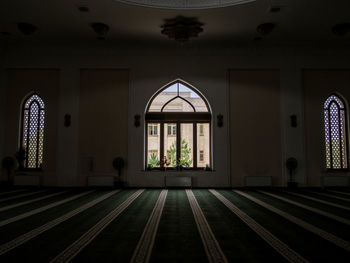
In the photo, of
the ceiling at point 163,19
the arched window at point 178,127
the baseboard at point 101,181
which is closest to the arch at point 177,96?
the arched window at point 178,127

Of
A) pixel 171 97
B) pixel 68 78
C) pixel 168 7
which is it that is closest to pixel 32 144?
pixel 68 78

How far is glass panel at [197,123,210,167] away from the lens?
9289mm

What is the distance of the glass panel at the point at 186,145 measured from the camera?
30.4ft

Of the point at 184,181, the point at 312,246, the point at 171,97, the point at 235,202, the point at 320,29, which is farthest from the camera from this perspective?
the point at 171,97

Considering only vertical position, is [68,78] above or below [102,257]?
above

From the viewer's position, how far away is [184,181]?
8.72m

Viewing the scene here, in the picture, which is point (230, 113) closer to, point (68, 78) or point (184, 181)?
point (184, 181)

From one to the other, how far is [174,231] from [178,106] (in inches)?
239

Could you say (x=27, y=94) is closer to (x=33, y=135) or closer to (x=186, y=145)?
(x=33, y=135)

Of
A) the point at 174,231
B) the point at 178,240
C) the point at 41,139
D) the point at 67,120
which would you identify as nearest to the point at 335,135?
the point at 174,231

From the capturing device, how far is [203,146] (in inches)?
368

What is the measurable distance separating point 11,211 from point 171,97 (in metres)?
5.69

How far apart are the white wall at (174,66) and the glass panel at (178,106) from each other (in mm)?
658

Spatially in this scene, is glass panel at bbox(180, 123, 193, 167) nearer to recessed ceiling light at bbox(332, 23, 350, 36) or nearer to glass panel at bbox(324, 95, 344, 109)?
glass panel at bbox(324, 95, 344, 109)
